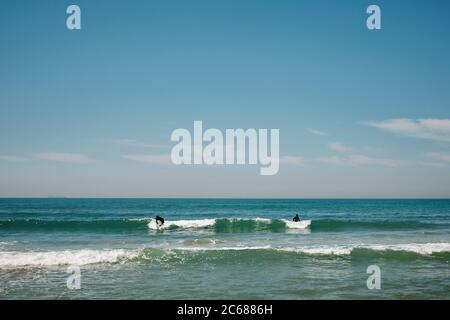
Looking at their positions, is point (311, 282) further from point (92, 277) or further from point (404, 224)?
point (404, 224)

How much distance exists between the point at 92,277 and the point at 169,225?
21.9m

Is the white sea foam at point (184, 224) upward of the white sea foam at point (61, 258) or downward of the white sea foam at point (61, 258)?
downward

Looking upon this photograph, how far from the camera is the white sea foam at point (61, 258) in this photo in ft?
51.8

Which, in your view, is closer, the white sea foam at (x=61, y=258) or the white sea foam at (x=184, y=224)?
the white sea foam at (x=61, y=258)

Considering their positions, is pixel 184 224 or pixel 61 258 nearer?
pixel 61 258

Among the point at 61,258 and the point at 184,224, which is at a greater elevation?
the point at 61,258

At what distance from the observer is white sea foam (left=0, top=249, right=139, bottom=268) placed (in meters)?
15.8

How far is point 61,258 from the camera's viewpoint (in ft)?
54.3

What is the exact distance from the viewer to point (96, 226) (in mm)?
34938

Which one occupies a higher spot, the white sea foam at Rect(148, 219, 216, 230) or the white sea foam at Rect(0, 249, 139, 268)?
the white sea foam at Rect(0, 249, 139, 268)

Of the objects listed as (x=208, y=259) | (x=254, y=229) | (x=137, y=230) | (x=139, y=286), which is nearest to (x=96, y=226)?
(x=137, y=230)

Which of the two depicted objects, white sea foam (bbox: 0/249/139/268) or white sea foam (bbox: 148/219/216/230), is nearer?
white sea foam (bbox: 0/249/139/268)
